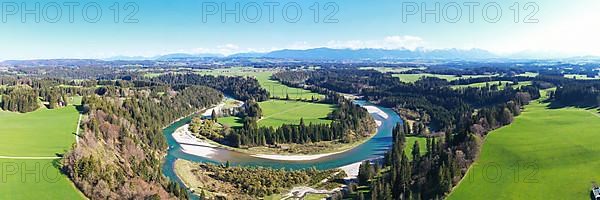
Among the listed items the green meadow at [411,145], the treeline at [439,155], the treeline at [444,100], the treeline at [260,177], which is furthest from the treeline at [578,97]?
the treeline at [260,177]

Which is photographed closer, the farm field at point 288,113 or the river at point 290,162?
the river at point 290,162

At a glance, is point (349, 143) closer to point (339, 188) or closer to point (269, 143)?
point (269, 143)

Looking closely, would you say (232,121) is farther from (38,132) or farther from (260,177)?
(38,132)

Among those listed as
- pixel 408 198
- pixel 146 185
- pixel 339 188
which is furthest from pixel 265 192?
pixel 408 198

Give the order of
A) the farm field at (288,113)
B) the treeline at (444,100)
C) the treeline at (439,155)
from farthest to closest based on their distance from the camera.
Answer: the treeline at (444,100), the farm field at (288,113), the treeline at (439,155)

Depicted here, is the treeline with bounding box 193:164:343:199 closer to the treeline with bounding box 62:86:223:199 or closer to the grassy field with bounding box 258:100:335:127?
the treeline with bounding box 62:86:223:199

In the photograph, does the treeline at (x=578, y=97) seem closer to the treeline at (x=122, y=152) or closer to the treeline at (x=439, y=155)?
the treeline at (x=439, y=155)

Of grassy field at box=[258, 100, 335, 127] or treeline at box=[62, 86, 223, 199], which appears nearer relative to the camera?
treeline at box=[62, 86, 223, 199]

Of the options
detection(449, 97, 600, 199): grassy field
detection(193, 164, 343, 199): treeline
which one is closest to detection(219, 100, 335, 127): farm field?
detection(193, 164, 343, 199): treeline
